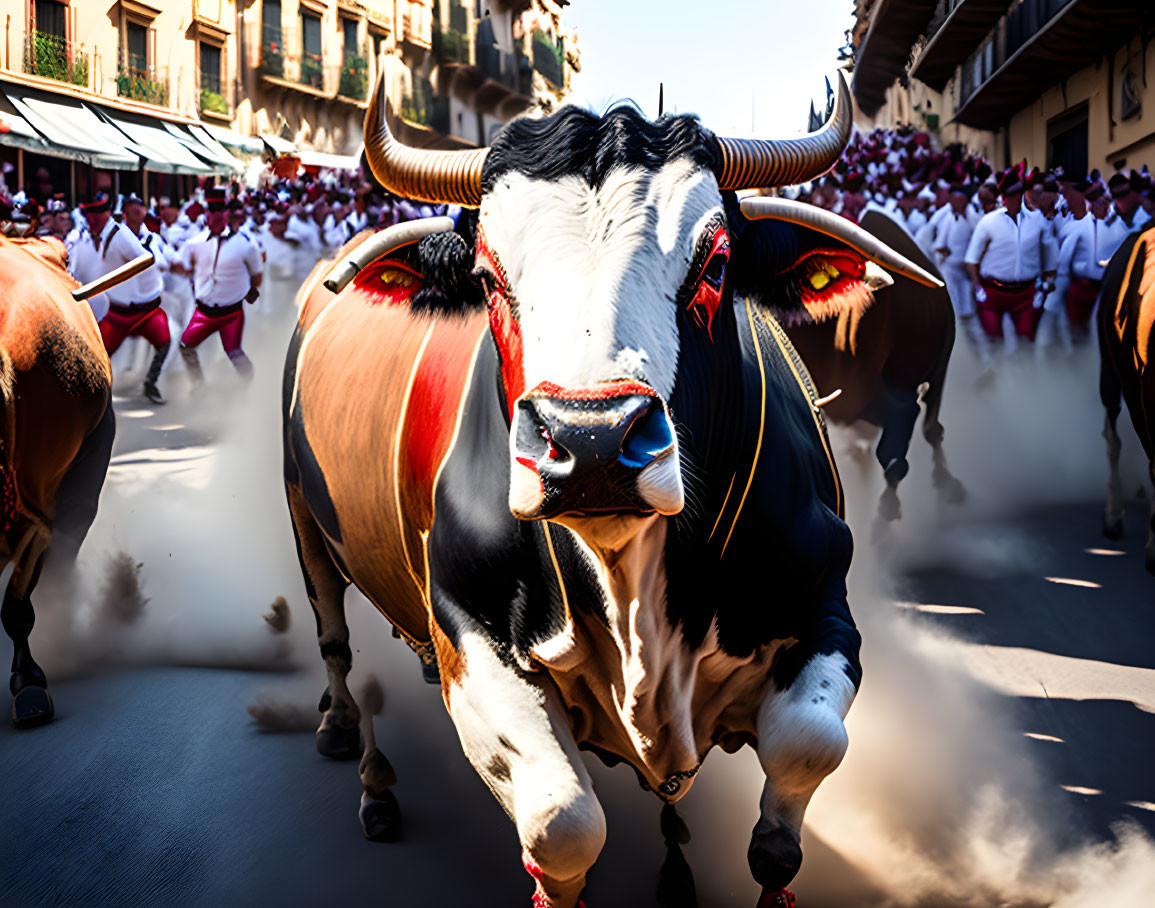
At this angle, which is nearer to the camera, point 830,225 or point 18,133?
point 830,225

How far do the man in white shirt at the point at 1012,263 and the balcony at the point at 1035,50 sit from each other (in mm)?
11292

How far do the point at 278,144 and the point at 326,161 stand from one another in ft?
5.86

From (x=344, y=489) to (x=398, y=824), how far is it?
1210 millimetres

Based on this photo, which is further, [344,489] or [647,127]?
[344,489]

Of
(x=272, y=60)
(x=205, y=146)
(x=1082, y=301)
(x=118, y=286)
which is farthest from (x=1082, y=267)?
(x=272, y=60)

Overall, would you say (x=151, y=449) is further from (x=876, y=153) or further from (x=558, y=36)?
(x=558, y=36)

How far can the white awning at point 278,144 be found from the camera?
3750 cm

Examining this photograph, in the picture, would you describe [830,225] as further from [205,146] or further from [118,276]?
[205,146]

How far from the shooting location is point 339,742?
4.77m

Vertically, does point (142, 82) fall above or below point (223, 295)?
above

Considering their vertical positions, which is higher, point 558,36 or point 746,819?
point 558,36

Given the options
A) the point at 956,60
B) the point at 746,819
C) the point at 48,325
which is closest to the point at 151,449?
the point at 48,325

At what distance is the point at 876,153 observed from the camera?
26.0m

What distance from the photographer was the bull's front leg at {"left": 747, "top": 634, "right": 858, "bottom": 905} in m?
2.59
